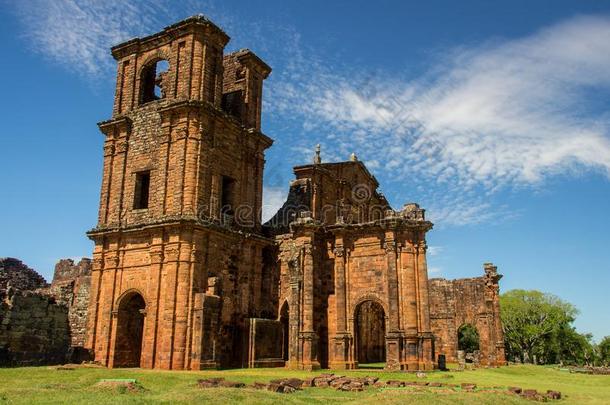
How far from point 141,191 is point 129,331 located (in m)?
6.17

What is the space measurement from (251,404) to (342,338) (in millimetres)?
13293

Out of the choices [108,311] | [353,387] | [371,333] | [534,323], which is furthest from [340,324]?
[534,323]

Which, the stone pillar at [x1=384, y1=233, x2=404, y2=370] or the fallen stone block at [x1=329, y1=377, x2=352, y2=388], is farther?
the stone pillar at [x1=384, y1=233, x2=404, y2=370]

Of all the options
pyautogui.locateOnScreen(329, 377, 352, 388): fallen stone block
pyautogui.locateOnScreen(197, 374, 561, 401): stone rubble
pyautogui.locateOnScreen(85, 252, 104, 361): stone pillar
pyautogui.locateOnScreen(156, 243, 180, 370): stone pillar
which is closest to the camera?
pyautogui.locateOnScreen(197, 374, 561, 401): stone rubble

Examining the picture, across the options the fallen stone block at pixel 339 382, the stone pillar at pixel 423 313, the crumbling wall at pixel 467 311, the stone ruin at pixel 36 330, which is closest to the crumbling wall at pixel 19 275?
the stone ruin at pixel 36 330

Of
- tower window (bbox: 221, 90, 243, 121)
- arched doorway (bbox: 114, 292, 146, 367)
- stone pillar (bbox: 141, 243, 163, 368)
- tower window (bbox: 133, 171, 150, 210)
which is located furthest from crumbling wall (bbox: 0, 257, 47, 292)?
tower window (bbox: 221, 90, 243, 121)

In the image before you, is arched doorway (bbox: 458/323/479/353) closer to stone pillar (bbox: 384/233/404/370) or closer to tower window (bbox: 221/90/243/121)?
stone pillar (bbox: 384/233/404/370)

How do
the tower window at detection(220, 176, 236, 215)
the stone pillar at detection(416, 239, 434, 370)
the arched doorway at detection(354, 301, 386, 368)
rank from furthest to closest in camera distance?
1. the arched doorway at detection(354, 301, 386, 368)
2. the tower window at detection(220, 176, 236, 215)
3. the stone pillar at detection(416, 239, 434, 370)

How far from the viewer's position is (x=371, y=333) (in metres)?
32.4

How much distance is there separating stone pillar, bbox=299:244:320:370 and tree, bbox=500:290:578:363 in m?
39.3

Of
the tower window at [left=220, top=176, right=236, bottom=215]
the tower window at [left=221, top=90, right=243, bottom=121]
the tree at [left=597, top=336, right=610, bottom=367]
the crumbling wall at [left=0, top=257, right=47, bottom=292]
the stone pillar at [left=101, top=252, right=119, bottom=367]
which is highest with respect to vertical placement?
the tower window at [left=221, top=90, right=243, bottom=121]

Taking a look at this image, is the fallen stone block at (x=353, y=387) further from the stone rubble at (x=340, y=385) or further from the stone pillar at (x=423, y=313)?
the stone pillar at (x=423, y=313)

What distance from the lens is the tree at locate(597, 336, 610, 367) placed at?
2735 inches

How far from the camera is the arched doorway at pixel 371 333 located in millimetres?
31469
